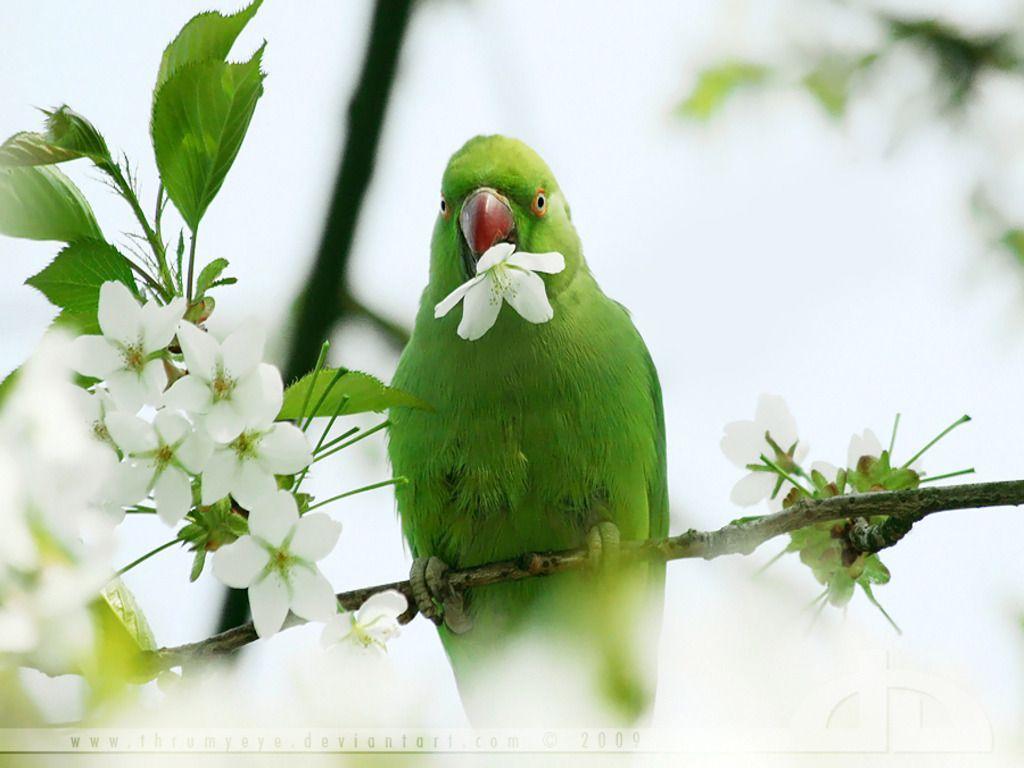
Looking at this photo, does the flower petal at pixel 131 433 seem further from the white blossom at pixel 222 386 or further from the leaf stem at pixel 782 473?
the leaf stem at pixel 782 473

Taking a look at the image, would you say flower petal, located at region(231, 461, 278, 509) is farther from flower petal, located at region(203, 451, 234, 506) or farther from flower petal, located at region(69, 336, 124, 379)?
flower petal, located at region(69, 336, 124, 379)

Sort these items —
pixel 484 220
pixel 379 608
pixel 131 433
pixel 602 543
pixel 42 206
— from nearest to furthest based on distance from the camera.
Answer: pixel 131 433 → pixel 42 206 → pixel 379 608 → pixel 602 543 → pixel 484 220

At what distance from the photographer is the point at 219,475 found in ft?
4.66

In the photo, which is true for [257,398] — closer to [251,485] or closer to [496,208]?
[251,485]

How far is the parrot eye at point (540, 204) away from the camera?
9.15 ft

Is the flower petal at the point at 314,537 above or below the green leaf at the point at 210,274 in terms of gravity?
below

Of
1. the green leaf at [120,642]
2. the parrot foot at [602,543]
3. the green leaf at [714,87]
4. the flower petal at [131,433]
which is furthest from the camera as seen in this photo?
the green leaf at [714,87]

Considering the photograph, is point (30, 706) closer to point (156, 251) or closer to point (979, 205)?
point (156, 251)

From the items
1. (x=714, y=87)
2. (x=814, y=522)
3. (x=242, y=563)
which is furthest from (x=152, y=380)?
(x=714, y=87)

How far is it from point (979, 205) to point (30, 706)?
282cm

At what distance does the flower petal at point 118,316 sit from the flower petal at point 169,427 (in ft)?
0.35

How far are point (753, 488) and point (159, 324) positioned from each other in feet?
3.37

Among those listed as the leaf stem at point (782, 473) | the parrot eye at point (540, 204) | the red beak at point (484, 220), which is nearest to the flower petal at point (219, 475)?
the leaf stem at point (782, 473)

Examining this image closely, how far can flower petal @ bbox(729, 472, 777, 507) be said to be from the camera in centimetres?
193
